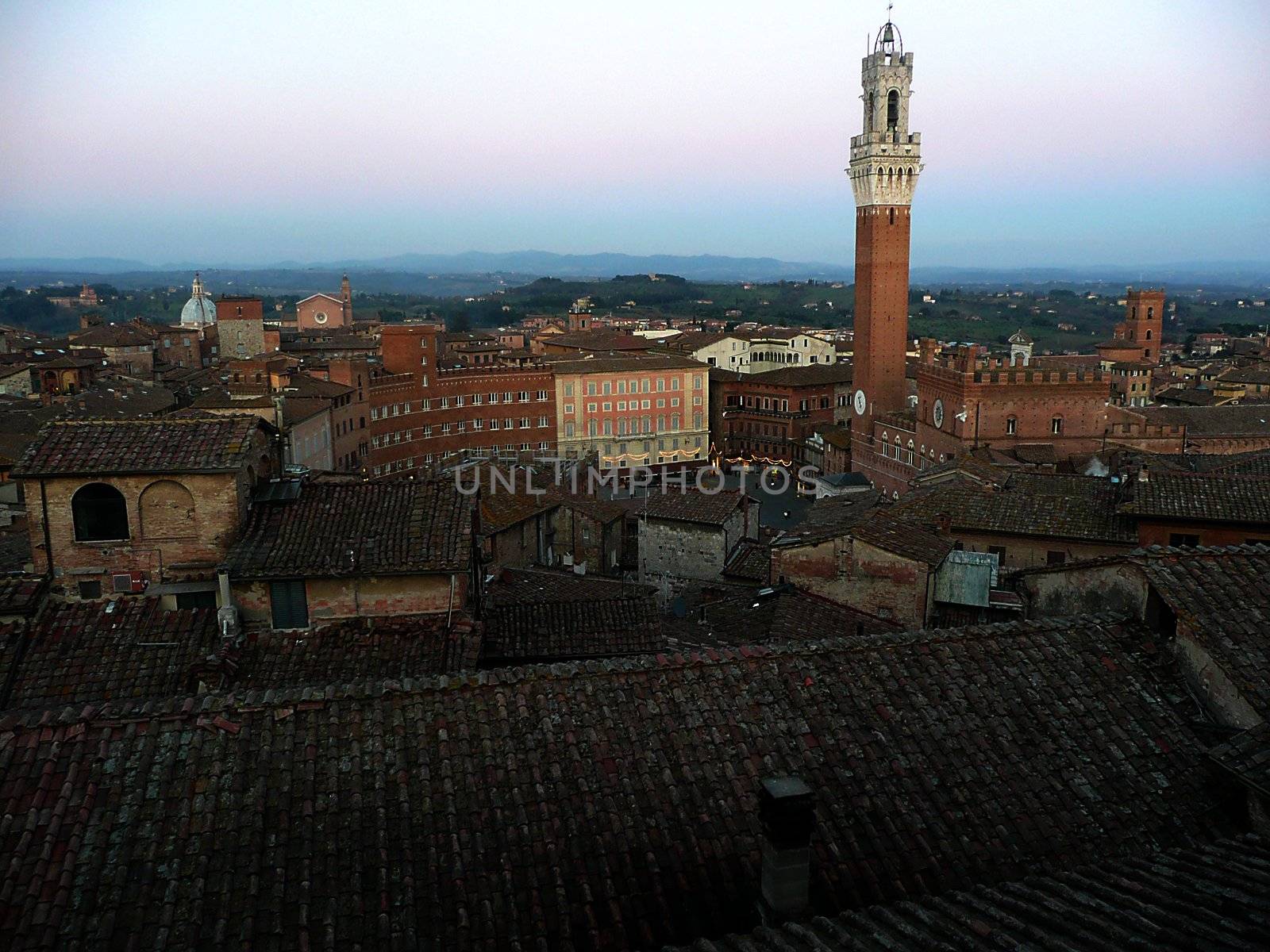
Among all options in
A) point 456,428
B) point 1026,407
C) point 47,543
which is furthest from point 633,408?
point 47,543

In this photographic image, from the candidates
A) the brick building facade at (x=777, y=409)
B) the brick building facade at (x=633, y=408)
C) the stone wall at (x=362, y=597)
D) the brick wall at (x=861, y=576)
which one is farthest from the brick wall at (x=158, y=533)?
the brick building facade at (x=777, y=409)

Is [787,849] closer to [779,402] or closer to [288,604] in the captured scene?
[288,604]

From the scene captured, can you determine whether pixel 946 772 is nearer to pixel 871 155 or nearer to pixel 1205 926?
pixel 1205 926

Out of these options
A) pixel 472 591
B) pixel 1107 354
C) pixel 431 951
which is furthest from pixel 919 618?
pixel 1107 354

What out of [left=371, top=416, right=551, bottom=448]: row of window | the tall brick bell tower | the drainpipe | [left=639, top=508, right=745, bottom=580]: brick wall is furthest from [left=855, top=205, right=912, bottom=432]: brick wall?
the drainpipe

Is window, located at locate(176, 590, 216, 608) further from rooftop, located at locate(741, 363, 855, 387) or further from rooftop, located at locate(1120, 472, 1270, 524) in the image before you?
rooftop, located at locate(741, 363, 855, 387)

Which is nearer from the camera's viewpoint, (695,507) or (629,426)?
(695,507)

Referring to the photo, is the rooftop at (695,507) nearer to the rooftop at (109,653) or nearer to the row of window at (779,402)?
the rooftop at (109,653)
